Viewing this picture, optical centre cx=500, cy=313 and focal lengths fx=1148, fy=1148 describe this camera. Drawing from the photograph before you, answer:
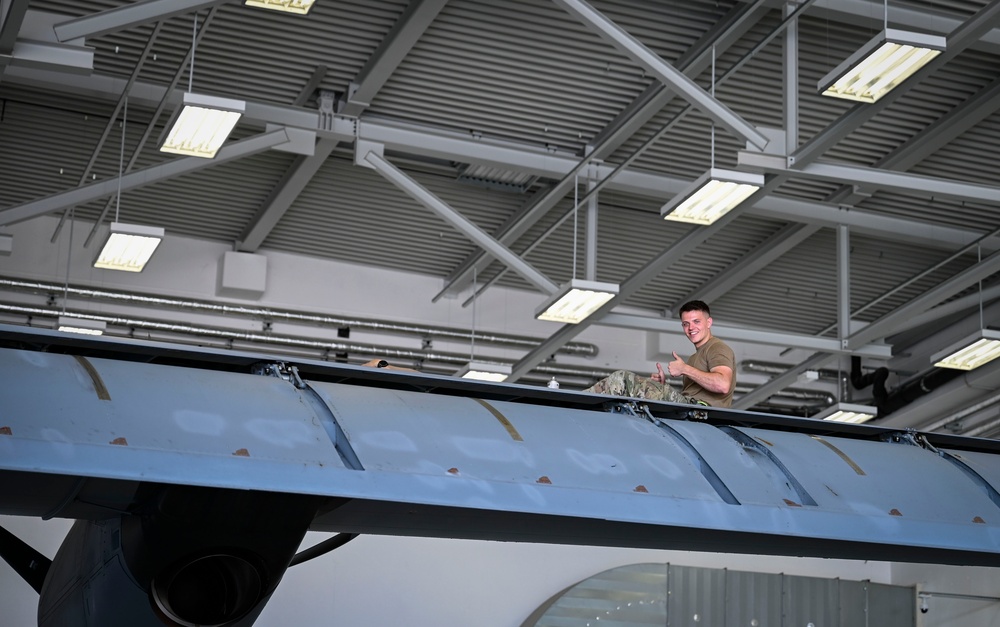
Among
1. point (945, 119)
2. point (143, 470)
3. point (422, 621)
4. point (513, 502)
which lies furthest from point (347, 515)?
point (945, 119)

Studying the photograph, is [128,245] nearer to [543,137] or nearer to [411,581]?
[543,137]

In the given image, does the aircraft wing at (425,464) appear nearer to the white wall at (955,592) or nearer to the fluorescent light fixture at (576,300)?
the fluorescent light fixture at (576,300)

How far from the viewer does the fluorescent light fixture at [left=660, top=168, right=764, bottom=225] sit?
1176 cm

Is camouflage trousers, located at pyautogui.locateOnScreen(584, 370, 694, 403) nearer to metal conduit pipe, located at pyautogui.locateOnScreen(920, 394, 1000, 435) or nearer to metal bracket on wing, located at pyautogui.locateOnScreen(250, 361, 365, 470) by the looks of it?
metal bracket on wing, located at pyautogui.locateOnScreen(250, 361, 365, 470)

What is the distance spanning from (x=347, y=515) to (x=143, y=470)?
194cm

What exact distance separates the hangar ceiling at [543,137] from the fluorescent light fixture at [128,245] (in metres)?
Result: 0.87

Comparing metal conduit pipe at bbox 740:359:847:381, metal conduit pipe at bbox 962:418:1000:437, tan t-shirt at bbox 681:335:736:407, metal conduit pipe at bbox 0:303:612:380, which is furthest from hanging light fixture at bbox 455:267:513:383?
metal conduit pipe at bbox 962:418:1000:437

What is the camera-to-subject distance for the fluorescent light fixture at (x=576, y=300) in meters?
14.5

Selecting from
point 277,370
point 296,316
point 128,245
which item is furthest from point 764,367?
point 277,370

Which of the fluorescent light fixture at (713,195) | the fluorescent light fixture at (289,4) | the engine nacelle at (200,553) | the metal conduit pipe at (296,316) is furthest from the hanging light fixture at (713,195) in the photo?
the metal conduit pipe at (296,316)

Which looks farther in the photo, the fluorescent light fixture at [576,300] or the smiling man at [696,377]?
the fluorescent light fixture at [576,300]

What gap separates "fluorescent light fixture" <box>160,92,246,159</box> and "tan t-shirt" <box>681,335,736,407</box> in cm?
508

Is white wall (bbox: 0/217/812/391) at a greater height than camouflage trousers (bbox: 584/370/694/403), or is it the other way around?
white wall (bbox: 0/217/812/391)

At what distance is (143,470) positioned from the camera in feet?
15.3
